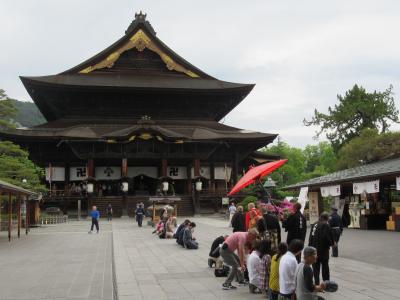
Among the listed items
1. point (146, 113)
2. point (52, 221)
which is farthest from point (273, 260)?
point (146, 113)

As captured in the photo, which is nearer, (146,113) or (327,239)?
(327,239)

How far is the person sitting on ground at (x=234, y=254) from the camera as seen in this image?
9.91 meters

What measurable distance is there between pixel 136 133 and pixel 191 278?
30.2 m

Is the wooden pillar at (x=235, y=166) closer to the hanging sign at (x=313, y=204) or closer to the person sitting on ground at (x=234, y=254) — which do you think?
the hanging sign at (x=313, y=204)

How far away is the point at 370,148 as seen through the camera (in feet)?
155

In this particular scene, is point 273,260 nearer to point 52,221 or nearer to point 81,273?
point 81,273

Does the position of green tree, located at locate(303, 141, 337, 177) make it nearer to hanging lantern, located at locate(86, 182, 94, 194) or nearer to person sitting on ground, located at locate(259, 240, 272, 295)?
hanging lantern, located at locate(86, 182, 94, 194)

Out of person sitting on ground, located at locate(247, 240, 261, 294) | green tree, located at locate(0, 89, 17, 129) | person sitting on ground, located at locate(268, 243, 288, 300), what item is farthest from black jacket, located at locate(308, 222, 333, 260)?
green tree, located at locate(0, 89, 17, 129)

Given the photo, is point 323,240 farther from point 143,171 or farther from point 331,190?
point 143,171

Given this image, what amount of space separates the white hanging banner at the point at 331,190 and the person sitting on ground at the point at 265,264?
59.4 feet

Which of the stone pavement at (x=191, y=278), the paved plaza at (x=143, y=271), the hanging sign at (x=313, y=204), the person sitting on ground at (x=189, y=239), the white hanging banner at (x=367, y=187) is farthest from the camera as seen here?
the hanging sign at (x=313, y=204)

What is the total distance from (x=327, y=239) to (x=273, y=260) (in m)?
2.13

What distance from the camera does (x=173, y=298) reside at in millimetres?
9008

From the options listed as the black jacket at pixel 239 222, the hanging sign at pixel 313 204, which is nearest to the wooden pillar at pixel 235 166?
the hanging sign at pixel 313 204
